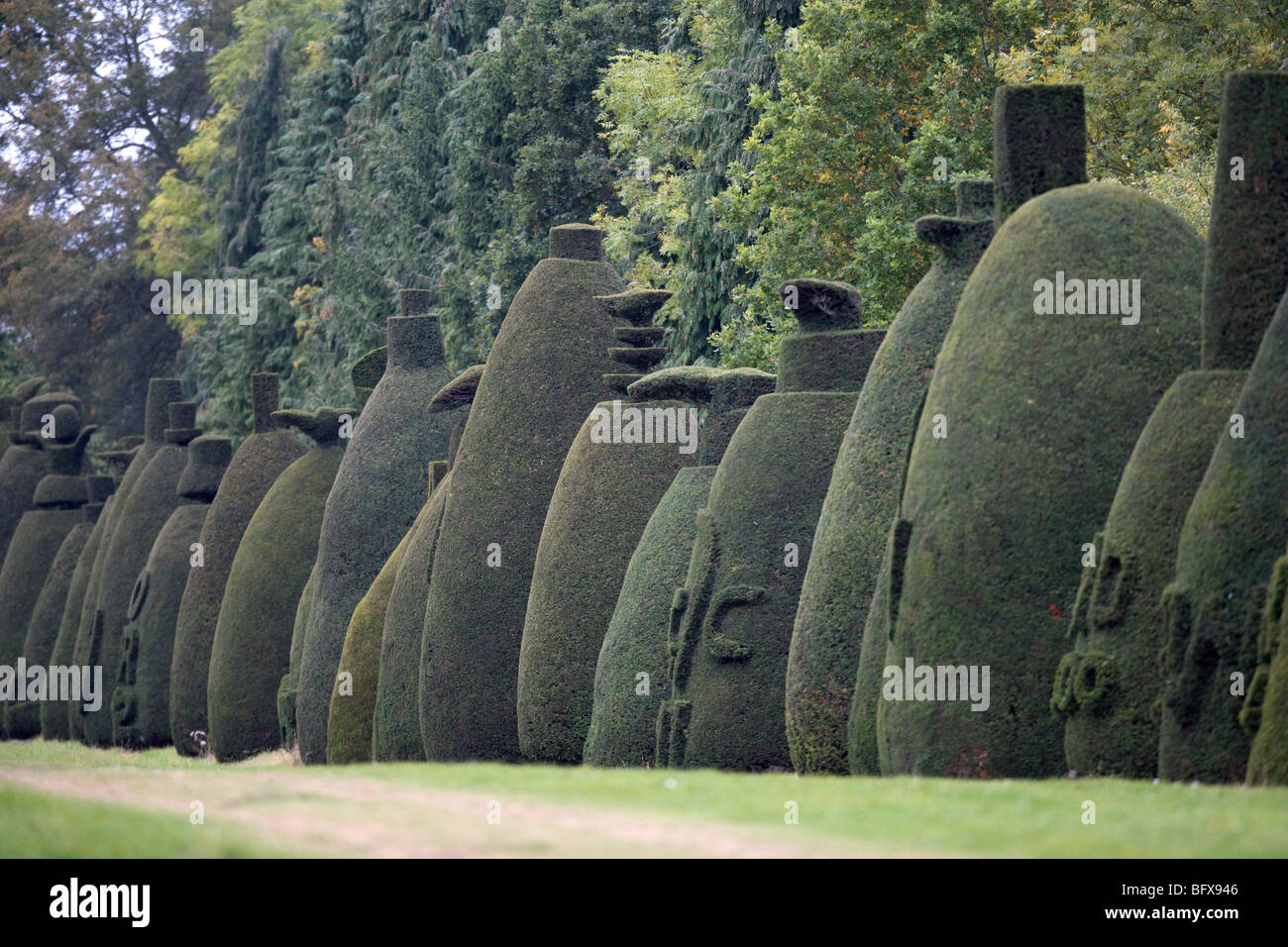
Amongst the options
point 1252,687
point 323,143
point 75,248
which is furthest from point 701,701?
point 75,248

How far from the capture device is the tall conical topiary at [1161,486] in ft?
35.7

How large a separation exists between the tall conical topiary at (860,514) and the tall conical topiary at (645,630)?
1.74 meters

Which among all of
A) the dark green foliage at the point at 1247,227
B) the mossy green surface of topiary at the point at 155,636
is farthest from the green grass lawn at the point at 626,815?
the mossy green surface of topiary at the point at 155,636

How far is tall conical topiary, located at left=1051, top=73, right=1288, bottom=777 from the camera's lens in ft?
35.7

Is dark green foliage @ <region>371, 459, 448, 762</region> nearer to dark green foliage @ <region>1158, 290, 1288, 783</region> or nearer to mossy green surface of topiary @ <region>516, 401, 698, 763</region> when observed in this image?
mossy green surface of topiary @ <region>516, 401, 698, 763</region>

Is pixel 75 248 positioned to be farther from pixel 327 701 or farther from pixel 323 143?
pixel 327 701

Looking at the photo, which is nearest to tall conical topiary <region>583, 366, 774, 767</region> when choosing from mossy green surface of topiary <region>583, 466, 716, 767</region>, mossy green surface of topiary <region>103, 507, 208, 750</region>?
mossy green surface of topiary <region>583, 466, 716, 767</region>

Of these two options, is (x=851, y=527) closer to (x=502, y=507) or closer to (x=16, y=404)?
(x=502, y=507)

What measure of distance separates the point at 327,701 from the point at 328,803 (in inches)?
485

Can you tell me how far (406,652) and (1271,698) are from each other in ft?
37.0

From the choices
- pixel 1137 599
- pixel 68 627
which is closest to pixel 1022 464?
pixel 1137 599

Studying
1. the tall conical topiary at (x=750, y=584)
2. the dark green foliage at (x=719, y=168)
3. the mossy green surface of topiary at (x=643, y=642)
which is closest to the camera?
the tall conical topiary at (x=750, y=584)

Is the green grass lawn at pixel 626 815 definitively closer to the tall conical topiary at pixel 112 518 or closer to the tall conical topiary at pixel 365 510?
the tall conical topiary at pixel 365 510

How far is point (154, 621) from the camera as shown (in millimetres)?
27016
